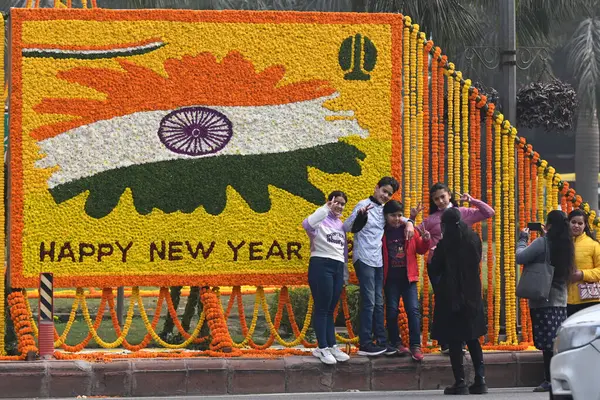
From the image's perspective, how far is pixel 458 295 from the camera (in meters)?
12.2

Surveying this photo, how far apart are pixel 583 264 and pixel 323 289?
253 centimetres

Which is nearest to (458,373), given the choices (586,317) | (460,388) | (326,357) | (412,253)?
(460,388)

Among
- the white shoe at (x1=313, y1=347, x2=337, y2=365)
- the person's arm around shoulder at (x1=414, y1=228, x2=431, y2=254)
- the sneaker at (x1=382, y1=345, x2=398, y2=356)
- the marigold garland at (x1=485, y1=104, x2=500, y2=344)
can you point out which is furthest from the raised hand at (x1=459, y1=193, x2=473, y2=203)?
the white shoe at (x1=313, y1=347, x2=337, y2=365)

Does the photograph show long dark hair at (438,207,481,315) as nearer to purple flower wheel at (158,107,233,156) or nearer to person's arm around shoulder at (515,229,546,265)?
person's arm around shoulder at (515,229,546,265)

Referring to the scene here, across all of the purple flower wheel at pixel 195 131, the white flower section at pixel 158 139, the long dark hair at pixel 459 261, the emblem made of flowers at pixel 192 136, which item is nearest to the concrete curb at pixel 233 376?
the long dark hair at pixel 459 261

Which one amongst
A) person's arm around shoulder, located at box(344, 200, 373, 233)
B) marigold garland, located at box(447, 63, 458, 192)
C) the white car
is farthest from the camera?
marigold garland, located at box(447, 63, 458, 192)

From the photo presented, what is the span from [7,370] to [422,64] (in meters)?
5.27

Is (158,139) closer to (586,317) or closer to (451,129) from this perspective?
(451,129)

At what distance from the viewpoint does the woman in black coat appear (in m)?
12.2

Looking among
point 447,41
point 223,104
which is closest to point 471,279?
point 223,104

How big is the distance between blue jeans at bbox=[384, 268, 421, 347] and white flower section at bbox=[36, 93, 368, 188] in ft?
5.37

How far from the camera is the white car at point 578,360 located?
338 inches

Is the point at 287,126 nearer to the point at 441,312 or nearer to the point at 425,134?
the point at 425,134

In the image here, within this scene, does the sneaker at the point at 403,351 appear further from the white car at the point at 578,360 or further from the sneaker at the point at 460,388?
the white car at the point at 578,360
